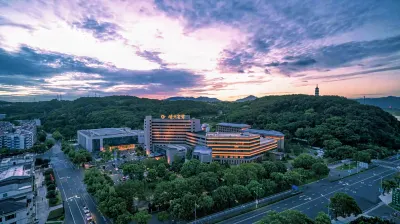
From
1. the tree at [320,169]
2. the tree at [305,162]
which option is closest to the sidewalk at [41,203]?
the tree at [305,162]

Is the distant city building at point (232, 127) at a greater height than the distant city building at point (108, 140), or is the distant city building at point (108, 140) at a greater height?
the distant city building at point (232, 127)

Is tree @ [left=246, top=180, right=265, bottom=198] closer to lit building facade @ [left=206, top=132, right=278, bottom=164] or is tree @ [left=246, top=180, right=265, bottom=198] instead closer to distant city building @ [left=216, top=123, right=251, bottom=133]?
lit building facade @ [left=206, top=132, right=278, bottom=164]

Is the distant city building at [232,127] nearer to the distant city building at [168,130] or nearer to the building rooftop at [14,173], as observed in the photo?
the distant city building at [168,130]

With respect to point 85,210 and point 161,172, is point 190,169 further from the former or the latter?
point 85,210

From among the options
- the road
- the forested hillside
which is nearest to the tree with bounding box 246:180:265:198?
the road

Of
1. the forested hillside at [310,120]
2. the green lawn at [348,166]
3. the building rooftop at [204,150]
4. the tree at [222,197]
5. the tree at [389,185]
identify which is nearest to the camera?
the tree at [222,197]

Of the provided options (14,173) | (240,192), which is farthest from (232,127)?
(14,173)

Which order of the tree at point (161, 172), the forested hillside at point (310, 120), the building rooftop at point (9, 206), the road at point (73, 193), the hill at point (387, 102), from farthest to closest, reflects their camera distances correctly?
the hill at point (387, 102) < the forested hillside at point (310, 120) < the tree at point (161, 172) < the road at point (73, 193) < the building rooftop at point (9, 206)
